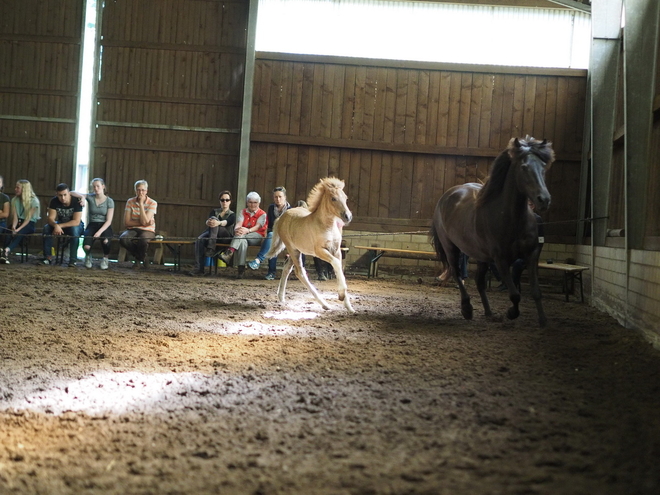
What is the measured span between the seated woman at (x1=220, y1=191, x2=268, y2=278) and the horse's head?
5.07m

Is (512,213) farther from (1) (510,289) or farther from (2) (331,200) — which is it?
(2) (331,200)

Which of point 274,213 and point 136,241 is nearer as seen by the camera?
point 274,213

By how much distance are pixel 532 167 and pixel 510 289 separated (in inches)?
41.2

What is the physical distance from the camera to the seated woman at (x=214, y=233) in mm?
10141

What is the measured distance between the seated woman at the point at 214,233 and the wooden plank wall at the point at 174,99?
217 centimetres

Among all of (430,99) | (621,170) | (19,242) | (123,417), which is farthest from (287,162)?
(123,417)

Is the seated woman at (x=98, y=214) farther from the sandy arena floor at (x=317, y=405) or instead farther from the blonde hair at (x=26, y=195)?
the sandy arena floor at (x=317, y=405)

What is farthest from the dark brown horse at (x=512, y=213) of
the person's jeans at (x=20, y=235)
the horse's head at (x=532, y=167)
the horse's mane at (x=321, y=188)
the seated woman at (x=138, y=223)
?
the person's jeans at (x=20, y=235)

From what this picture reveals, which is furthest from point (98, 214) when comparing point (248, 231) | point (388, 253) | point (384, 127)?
point (384, 127)

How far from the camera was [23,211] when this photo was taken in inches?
438

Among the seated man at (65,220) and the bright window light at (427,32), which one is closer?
the seated man at (65,220)

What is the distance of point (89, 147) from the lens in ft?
41.1

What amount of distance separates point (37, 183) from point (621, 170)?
1030 centimetres

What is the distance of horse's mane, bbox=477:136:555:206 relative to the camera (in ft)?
18.4
